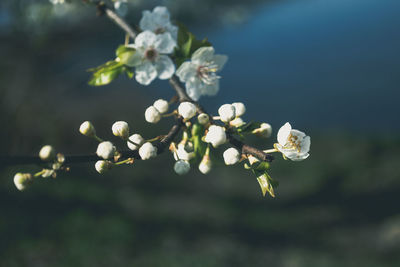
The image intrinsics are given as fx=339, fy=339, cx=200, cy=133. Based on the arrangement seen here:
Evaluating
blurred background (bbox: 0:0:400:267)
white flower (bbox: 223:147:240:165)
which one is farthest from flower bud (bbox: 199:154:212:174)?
blurred background (bbox: 0:0:400:267)

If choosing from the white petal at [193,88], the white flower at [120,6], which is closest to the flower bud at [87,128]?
the white petal at [193,88]

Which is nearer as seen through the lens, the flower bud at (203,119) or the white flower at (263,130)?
the flower bud at (203,119)

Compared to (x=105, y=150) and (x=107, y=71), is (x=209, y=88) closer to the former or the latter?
(x=107, y=71)

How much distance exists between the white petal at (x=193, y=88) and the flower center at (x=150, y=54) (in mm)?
124

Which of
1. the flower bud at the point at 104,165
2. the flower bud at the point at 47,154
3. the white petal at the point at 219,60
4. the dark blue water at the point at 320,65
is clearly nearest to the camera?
the flower bud at the point at 47,154

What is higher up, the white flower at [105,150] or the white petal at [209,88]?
the white flower at [105,150]

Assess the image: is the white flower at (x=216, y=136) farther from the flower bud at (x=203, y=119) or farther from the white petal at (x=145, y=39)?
the white petal at (x=145, y=39)

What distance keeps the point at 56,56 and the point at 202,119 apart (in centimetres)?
959

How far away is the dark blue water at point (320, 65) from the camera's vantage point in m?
8.22

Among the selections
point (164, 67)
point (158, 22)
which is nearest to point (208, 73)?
point (164, 67)

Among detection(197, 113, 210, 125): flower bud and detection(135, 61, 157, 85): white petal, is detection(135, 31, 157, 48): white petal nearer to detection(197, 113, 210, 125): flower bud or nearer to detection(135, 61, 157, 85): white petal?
detection(135, 61, 157, 85): white petal

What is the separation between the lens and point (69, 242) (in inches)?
147

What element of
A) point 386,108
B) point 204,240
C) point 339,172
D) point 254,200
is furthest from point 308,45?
point 204,240

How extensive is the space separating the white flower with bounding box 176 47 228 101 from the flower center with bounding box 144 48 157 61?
83mm
